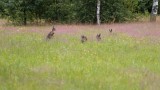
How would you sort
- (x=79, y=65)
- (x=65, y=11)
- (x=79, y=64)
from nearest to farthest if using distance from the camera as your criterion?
(x=79, y=65) < (x=79, y=64) < (x=65, y=11)

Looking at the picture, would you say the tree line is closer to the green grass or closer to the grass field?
the grass field

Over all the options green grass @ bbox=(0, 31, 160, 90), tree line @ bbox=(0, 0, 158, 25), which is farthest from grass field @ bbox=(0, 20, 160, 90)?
tree line @ bbox=(0, 0, 158, 25)

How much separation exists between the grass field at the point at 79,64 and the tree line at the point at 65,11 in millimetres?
12722

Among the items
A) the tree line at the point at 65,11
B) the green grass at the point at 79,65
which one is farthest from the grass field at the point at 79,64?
the tree line at the point at 65,11

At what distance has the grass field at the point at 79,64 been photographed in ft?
29.0

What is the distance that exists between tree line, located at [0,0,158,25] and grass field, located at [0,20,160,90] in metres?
12.7

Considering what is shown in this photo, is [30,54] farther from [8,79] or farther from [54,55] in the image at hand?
[8,79]

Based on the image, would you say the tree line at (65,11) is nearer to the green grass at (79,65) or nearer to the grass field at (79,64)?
the grass field at (79,64)

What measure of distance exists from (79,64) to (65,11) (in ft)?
65.6

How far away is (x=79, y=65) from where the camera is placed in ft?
36.9

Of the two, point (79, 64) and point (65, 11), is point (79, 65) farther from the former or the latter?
point (65, 11)

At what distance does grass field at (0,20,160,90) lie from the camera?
884 cm

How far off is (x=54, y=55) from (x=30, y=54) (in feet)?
2.92

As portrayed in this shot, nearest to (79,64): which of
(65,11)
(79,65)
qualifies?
(79,65)
